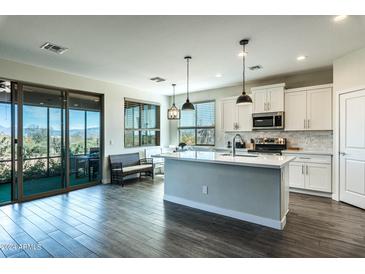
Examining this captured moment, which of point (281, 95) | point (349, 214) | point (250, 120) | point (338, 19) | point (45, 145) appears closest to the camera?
point (338, 19)

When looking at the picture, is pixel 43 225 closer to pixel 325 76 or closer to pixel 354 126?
pixel 354 126

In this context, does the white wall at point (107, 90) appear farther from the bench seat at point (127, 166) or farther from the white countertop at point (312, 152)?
the white countertop at point (312, 152)

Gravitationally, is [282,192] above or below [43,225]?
above

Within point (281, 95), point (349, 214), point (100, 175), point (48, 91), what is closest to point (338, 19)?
point (281, 95)

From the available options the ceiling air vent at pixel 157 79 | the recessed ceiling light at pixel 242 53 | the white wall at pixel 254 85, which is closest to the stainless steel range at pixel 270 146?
the white wall at pixel 254 85

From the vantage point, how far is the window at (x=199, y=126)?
6.75 meters

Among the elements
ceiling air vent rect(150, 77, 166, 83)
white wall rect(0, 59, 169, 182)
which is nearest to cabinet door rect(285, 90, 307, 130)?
ceiling air vent rect(150, 77, 166, 83)

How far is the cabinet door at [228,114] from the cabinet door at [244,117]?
0.49 feet

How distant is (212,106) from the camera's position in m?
6.71

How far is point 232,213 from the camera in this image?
3.28 m

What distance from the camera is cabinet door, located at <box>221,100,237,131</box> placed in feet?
19.6

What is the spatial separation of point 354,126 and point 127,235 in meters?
4.28

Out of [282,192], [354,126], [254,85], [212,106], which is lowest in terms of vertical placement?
[282,192]

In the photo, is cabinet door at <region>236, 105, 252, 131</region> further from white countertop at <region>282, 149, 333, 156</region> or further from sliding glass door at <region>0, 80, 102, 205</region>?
sliding glass door at <region>0, 80, 102, 205</region>
